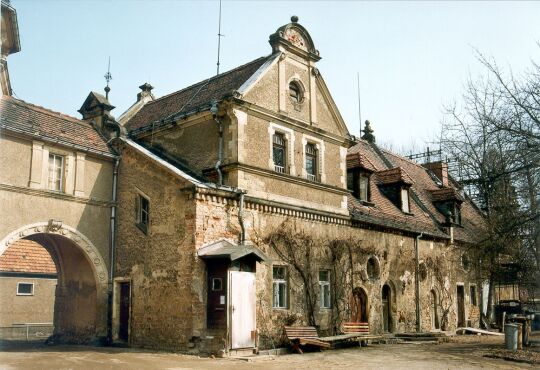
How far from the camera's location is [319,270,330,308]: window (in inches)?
796

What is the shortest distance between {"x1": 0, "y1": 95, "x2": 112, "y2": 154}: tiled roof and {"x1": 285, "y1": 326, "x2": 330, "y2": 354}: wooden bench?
886 cm

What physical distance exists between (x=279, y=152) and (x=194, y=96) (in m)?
4.52

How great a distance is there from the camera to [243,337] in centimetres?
1620

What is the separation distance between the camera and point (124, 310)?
60.5ft

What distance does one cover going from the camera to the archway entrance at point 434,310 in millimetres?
26906

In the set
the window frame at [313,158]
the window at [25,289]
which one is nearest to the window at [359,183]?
the window frame at [313,158]

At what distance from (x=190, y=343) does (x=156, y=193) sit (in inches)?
194

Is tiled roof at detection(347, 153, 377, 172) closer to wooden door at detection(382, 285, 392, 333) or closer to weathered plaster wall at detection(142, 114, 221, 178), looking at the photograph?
wooden door at detection(382, 285, 392, 333)

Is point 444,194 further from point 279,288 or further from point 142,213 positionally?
point 142,213

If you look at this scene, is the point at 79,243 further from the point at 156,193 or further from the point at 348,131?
the point at 348,131

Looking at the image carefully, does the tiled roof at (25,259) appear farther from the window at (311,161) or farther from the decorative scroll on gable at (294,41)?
the decorative scroll on gable at (294,41)

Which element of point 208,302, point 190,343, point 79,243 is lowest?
point 190,343

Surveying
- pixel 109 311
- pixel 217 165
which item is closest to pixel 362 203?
pixel 217 165

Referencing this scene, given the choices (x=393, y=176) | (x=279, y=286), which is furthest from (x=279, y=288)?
(x=393, y=176)
